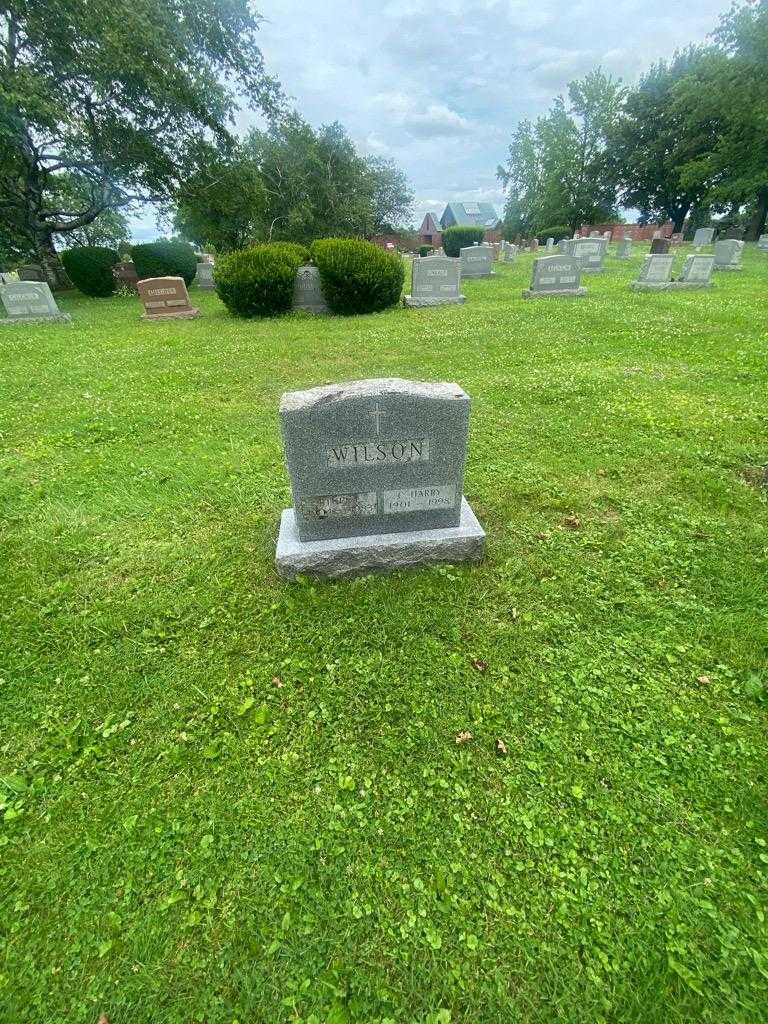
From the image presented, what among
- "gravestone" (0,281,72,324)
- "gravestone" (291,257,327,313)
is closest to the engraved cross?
"gravestone" (291,257,327,313)

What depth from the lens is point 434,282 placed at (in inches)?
550

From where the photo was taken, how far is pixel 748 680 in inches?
101

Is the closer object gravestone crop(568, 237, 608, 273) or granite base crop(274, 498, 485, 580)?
granite base crop(274, 498, 485, 580)

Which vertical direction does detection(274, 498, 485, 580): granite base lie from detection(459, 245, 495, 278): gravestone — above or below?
below

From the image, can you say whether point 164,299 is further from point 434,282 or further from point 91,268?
point 91,268

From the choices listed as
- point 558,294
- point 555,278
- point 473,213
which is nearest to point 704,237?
point 555,278

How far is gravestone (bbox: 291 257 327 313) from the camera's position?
12.9m

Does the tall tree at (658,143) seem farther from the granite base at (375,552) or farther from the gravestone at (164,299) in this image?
the granite base at (375,552)

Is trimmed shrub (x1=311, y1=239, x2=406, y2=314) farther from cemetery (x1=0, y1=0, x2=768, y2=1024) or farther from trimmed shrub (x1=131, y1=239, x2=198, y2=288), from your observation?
trimmed shrub (x1=131, y1=239, x2=198, y2=288)

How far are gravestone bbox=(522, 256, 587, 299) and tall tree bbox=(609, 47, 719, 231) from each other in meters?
36.4

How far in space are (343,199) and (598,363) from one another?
2878cm

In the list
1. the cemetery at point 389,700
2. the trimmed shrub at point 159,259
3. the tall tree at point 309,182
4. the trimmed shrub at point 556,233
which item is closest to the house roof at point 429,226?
the trimmed shrub at point 556,233

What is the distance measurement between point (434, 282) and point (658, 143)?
147 ft

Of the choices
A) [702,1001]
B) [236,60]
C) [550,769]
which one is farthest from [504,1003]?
[236,60]
